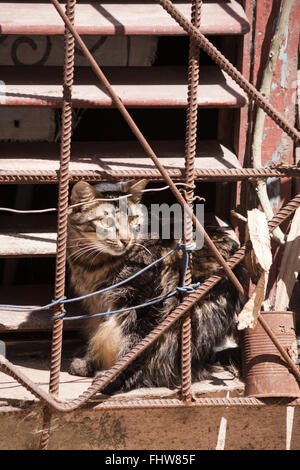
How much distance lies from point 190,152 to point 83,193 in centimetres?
62

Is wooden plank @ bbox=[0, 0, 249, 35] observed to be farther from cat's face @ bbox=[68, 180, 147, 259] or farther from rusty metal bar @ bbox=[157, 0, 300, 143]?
cat's face @ bbox=[68, 180, 147, 259]

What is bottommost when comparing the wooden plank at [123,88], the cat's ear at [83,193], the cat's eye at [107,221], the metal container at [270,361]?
the metal container at [270,361]

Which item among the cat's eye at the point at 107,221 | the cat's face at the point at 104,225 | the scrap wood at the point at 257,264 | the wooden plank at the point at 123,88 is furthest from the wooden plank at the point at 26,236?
the scrap wood at the point at 257,264

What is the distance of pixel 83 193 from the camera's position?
304 centimetres

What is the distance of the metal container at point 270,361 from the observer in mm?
2678

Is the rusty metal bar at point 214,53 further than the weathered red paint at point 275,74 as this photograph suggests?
No

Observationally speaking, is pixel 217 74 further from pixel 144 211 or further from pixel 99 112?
pixel 99 112

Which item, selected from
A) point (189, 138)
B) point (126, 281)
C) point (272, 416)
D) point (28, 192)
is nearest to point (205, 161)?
point (189, 138)

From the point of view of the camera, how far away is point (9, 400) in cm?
271

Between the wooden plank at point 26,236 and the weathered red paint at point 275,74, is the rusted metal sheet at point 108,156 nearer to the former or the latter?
the weathered red paint at point 275,74

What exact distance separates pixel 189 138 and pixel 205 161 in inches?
13.3

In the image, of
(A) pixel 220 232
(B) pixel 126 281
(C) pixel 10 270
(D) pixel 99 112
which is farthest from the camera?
(C) pixel 10 270

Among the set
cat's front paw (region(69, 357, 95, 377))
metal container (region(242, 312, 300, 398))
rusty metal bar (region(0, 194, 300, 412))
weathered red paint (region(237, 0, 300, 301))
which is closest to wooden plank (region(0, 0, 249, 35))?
weathered red paint (region(237, 0, 300, 301))

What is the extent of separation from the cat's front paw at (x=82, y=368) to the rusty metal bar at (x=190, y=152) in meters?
0.52
